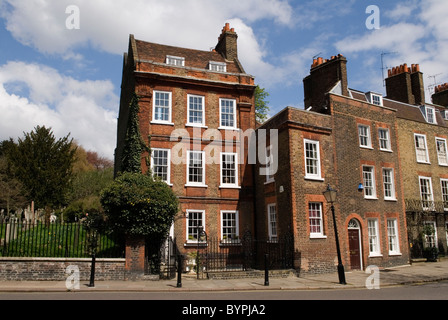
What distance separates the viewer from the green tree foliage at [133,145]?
60.2 ft

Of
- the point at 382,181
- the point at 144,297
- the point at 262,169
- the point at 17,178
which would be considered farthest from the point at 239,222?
the point at 17,178

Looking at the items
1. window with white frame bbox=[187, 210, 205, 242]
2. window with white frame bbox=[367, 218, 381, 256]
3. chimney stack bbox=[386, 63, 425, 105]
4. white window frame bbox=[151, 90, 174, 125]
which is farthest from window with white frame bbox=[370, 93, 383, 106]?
window with white frame bbox=[187, 210, 205, 242]

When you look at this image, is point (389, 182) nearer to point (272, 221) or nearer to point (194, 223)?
point (272, 221)

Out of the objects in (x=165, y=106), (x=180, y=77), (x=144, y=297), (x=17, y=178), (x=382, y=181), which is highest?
(x=180, y=77)

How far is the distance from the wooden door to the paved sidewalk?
1.07 meters

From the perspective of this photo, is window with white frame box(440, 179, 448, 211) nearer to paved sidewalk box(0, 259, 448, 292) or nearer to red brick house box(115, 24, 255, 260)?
paved sidewalk box(0, 259, 448, 292)

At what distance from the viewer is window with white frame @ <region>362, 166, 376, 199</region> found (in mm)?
19469

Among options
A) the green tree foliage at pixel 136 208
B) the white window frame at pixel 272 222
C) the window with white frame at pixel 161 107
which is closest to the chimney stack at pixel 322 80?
the white window frame at pixel 272 222

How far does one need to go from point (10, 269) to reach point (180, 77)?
12.6m

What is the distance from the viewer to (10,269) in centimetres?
1277

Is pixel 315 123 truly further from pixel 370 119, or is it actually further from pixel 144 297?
pixel 144 297

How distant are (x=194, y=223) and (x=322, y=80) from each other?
12.0 meters

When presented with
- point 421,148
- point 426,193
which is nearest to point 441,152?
point 421,148
